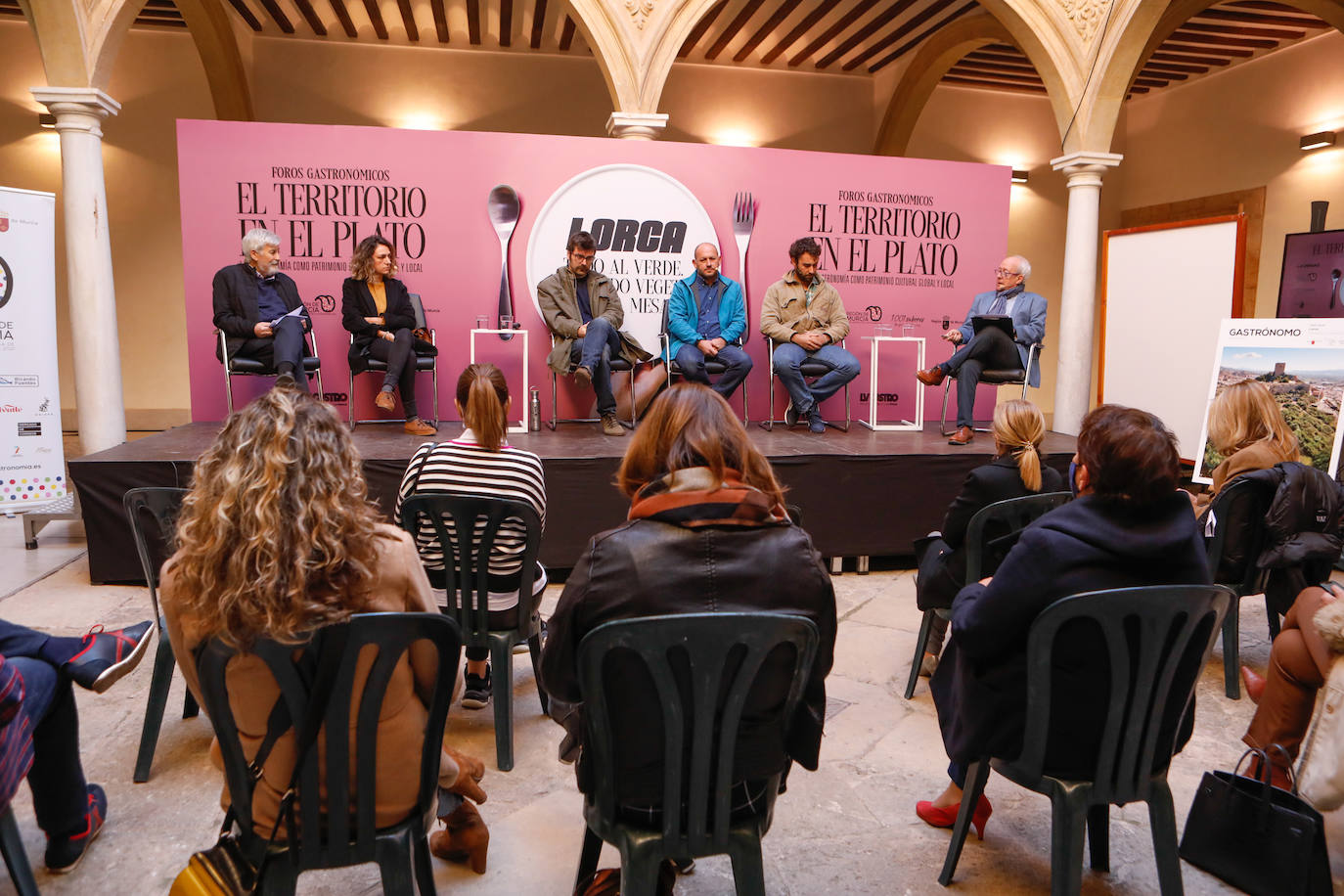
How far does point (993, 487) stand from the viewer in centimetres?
270

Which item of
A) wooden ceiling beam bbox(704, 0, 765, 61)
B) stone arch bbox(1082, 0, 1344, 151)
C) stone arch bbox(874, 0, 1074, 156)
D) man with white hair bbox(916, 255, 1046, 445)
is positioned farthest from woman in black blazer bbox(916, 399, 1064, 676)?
wooden ceiling beam bbox(704, 0, 765, 61)

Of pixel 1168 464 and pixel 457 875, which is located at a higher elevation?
pixel 1168 464

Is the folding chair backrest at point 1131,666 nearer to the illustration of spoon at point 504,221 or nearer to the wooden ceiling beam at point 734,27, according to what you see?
the illustration of spoon at point 504,221

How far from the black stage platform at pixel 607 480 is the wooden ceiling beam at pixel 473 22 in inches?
186

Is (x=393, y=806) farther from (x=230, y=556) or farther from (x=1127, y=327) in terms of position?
(x=1127, y=327)

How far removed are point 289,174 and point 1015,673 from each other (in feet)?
17.8

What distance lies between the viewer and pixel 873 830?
2.20 meters

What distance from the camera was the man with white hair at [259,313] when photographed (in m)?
5.02

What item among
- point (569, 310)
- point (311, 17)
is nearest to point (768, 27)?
point (311, 17)

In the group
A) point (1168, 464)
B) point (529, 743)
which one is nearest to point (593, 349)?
point (529, 743)

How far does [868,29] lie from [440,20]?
13.3 ft

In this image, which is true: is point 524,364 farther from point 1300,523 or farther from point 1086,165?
point 1086,165

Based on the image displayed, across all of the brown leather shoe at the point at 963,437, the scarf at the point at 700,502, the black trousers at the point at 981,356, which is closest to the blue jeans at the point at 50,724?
the scarf at the point at 700,502

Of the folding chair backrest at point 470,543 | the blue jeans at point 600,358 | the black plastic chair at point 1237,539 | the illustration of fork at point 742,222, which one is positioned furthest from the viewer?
the illustration of fork at point 742,222
